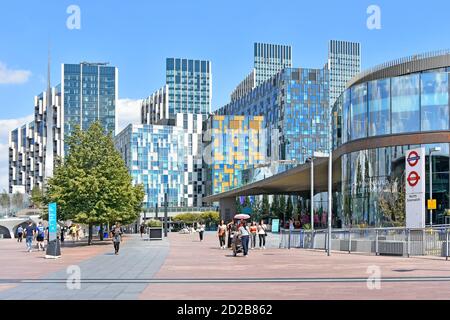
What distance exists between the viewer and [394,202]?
166ft

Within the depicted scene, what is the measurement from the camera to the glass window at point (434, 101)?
→ 52.2 meters

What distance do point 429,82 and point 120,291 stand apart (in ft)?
143

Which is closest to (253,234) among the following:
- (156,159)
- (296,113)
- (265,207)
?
(265,207)

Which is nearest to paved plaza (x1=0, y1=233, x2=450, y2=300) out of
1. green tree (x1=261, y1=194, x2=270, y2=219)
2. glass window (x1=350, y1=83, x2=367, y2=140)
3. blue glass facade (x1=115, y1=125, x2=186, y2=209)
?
glass window (x1=350, y1=83, x2=367, y2=140)

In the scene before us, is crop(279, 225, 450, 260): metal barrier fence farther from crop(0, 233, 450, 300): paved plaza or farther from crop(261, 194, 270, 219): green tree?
crop(261, 194, 270, 219): green tree

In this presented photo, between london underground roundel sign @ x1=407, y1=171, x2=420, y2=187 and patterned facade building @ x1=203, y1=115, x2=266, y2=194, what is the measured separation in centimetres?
13121

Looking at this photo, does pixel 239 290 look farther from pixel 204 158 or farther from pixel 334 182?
pixel 204 158

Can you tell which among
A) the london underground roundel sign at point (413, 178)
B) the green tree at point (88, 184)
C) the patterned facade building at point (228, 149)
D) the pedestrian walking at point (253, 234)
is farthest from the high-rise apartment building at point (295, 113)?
the london underground roundel sign at point (413, 178)

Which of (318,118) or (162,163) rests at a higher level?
(318,118)

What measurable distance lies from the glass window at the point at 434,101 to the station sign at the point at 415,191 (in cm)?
2177

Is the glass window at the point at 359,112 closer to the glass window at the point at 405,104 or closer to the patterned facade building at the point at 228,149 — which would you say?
the glass window at the point at 405,104

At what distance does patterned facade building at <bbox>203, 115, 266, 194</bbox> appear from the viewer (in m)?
164
